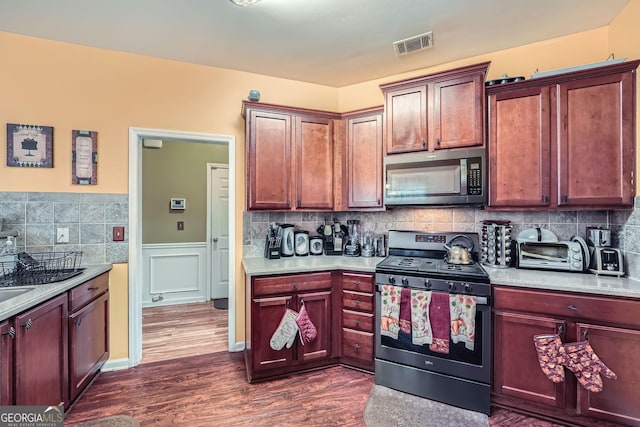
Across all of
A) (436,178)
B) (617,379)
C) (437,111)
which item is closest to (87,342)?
(436,178)

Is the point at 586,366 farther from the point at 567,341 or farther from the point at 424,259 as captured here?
the point at 424,259

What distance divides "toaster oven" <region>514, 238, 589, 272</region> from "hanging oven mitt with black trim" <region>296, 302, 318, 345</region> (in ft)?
5.63

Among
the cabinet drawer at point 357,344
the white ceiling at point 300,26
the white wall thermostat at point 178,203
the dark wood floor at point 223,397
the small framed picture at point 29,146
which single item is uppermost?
the white ceiling at point 300,26

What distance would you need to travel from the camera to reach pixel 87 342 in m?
2.14

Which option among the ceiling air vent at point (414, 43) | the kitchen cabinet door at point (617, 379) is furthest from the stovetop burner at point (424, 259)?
the ceiling air vent at point (414, 43)

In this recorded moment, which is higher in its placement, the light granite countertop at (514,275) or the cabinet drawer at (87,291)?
the light granite countertop at (514,275)

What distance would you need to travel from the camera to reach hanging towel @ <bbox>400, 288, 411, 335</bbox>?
219 centimetres

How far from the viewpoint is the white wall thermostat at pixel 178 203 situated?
14.4ft

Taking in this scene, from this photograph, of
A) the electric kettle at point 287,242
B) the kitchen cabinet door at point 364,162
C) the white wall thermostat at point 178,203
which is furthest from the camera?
the white wall thermostat at point 178,203

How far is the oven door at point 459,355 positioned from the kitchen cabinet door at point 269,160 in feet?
5.07

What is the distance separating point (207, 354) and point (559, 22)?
407 centimetres

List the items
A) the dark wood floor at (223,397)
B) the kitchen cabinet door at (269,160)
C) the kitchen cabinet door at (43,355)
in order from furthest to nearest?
1. the kitchen cabinet door at (269,160)
2. the dark wood floor at (223,397)
3. the kitchen cabinet door at (43,355)

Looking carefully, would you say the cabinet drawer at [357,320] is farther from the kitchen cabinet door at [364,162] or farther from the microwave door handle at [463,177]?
the microwave door handle at [463,177]

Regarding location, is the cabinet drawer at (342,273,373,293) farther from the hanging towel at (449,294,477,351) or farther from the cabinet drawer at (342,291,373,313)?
the hanging towel at (449,294,477,351)
